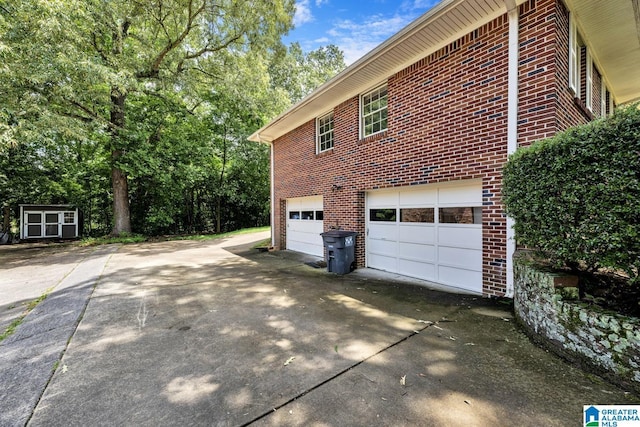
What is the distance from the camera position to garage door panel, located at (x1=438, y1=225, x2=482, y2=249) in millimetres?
4812

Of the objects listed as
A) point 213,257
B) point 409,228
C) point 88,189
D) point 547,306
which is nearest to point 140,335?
point 547,306

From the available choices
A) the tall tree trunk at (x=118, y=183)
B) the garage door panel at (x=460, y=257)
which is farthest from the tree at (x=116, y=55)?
the garage door panel at (x=460, y=257)

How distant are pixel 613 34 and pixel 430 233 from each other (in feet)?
16.6

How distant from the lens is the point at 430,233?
552 cm

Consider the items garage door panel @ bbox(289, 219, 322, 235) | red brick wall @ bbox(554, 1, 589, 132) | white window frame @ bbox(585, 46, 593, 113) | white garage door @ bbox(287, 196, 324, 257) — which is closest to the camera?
red brick wall @ bbox(554, 1, 589, 132)

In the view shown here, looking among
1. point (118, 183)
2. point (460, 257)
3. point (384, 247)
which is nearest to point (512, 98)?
point (460, 257)

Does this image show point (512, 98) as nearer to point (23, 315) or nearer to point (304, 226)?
point (304, 226)

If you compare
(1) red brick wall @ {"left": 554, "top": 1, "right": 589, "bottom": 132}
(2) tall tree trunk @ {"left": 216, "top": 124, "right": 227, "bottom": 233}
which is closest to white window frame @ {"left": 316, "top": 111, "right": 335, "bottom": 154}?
(1) red brick wall @ {"left": 554, "top": 1, "right": 589, "bottom": 132}

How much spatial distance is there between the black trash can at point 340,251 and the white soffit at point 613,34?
18.4ft

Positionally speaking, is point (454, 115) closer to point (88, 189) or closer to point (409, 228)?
point (409, 228)

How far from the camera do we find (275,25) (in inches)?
446

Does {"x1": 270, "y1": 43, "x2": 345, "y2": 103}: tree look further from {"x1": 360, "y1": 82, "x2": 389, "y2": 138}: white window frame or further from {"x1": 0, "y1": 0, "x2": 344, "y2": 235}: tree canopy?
{"x1": 360, "y1": 82, "x2": 389, "y2": 138}: white window frame

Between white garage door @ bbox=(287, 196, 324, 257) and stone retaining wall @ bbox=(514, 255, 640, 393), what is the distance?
6.03 metres

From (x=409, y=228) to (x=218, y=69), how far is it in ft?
39.8
